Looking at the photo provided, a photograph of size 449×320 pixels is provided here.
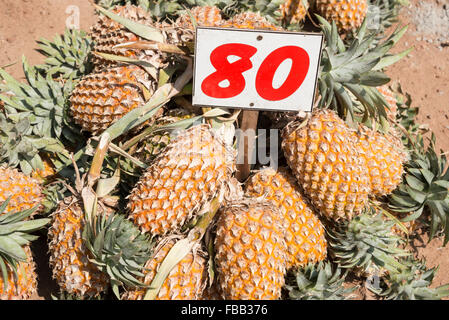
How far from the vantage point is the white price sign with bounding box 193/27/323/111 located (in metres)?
1.95

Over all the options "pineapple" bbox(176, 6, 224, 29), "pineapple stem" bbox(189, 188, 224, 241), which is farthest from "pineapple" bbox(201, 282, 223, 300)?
"pineapple" bbox(176, 6, 224, 29)

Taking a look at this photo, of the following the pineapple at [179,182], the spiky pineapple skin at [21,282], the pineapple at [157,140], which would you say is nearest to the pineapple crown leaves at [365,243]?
the pineapple at [179,182]

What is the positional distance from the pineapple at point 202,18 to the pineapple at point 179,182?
77 cm

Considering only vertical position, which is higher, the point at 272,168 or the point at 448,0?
the point at 448,0

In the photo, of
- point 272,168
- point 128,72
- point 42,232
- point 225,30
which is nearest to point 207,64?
point 225,30

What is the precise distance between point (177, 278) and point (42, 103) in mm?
1396

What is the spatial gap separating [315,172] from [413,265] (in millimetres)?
928

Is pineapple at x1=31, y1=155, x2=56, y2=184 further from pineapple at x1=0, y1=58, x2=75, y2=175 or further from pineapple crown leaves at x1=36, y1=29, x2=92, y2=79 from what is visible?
pineapple crown leaves at x1=36, y1=29, x2=92, y2=79

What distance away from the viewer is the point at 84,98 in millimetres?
2219

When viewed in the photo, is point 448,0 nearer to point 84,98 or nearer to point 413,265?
point 413,265

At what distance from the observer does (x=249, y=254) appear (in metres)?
1.79

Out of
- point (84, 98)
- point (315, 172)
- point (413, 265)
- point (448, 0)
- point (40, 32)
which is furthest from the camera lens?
point (448, 0)

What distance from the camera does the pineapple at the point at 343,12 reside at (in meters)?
3.25

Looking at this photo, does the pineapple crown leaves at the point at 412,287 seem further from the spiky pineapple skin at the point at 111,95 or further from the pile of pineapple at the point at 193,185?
the spiky pineapple skin at the point at 111,95
